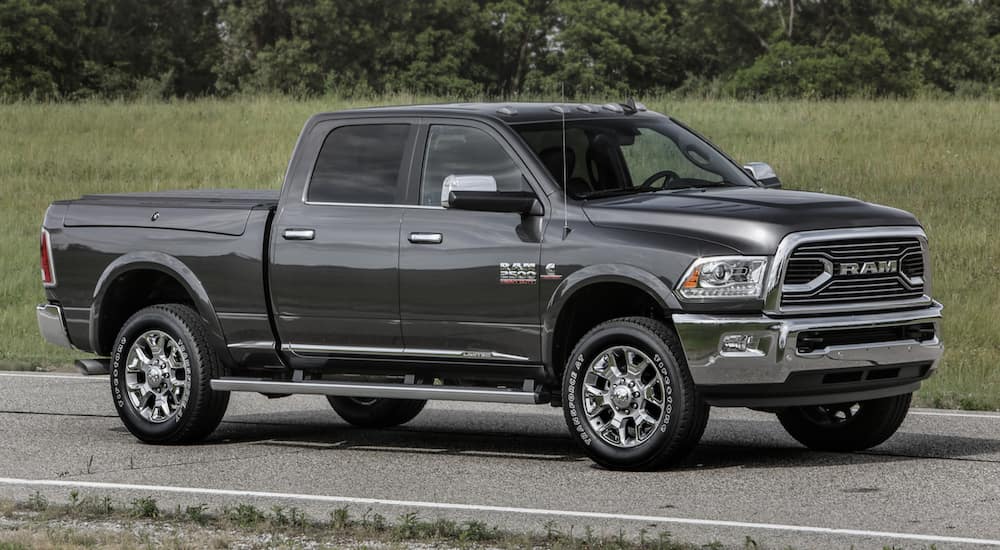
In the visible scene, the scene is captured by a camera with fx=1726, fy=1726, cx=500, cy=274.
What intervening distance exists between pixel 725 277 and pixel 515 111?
2.02 metres

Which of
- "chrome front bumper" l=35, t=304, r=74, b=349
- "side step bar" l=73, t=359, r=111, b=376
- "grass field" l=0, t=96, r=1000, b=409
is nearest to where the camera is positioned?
"side step bar" l=73, t=359, r=111, b=376

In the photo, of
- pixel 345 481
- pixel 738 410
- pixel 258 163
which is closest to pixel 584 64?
pixel 258 163

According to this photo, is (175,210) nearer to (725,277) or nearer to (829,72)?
(725,277)

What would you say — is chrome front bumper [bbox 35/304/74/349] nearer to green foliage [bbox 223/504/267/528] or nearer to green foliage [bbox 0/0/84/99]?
green foliage [bbox 223/504/267/528]

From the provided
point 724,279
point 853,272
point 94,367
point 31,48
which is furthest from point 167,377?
point 31,48

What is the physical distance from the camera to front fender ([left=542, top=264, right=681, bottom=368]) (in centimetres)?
943

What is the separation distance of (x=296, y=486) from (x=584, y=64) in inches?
2036

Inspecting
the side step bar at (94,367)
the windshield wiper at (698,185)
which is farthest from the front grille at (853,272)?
the side step bar at (94,367)

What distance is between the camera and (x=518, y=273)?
9.96 m

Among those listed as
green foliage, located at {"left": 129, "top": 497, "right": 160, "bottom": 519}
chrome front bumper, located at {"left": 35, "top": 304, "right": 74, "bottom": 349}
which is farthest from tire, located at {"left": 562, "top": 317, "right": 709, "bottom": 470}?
chrome front bumper, located at {"left": 35, "top": 304, "right": 74, "bottom": 349}

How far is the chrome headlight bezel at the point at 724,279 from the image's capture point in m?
9.21

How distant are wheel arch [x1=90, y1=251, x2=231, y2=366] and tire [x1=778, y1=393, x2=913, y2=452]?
3696 millimetres

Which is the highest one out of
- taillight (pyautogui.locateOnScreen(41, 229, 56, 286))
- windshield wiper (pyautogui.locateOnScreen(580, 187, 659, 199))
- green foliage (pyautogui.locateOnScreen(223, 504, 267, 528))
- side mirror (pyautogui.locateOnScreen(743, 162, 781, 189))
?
windshield wiper (pyautogui.locateOnScreen(580, 187, 659, 199))

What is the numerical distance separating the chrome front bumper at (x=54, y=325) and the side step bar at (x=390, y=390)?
1394mm
